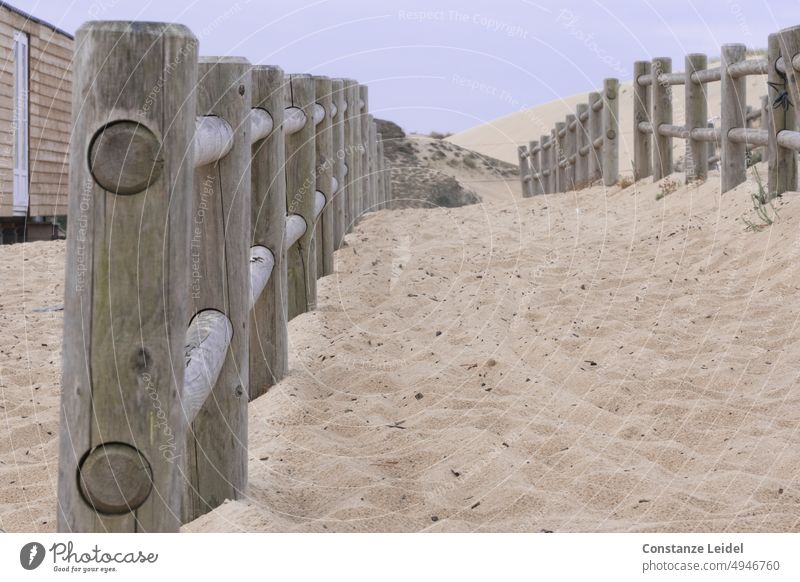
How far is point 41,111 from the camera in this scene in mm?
16641

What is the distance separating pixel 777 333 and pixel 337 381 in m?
2.12

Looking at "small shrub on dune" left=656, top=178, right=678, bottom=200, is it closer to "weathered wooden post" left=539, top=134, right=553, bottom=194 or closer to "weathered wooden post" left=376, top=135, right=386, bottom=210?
"weathered wooden post" left=376, top=135, right=386, bottom=210

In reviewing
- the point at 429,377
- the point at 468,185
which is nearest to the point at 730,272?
the point at 429,377

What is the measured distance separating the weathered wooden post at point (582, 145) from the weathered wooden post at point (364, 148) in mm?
3944

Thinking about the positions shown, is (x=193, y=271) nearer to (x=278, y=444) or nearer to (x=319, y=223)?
(x=278, y=444)

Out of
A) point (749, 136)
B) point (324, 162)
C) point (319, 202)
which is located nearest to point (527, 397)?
point (319, 202)

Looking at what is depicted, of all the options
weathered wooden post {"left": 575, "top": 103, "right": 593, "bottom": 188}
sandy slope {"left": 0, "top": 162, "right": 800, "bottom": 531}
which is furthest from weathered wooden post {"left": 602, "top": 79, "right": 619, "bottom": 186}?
sandy slope {"left": 0, "top": 162, "right": 800, "bottom": 531}

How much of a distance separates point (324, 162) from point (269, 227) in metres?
2.27

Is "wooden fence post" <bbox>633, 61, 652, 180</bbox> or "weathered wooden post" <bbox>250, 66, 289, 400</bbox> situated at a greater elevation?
"wooden fence post" <bbox>633, 61, 652, 180</bbox>

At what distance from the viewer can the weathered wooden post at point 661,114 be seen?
11.3 m

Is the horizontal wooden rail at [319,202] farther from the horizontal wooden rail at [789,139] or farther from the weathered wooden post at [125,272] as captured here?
the weathered wooden post at [125,272]

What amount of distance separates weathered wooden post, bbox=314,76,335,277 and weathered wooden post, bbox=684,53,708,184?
14.1 feet

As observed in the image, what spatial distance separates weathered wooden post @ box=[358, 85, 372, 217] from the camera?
1165 cm

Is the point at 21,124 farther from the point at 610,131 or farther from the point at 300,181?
the point at 300,181
